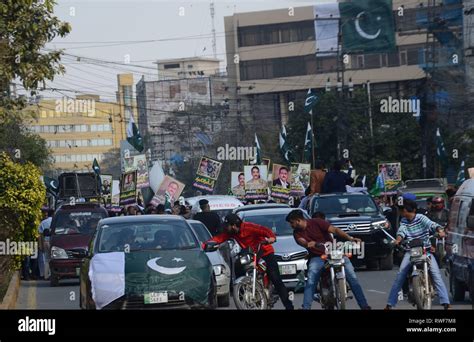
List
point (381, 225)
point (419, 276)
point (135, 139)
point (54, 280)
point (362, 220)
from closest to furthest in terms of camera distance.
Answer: point (419, 276) < point (54, 280) < point (381, 225) < point (362, 220) < point (135, 139)

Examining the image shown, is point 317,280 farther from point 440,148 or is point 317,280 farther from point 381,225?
point 440,148

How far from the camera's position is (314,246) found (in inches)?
663

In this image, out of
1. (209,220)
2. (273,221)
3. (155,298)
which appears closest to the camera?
(155,298)

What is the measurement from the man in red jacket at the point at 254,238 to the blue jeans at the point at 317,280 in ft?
1.82

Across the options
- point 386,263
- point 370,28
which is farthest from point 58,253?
point 370,28

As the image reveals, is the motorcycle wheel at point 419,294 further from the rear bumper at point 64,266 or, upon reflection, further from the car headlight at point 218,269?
the rear bumper at point 64,266

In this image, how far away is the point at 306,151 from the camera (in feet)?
197

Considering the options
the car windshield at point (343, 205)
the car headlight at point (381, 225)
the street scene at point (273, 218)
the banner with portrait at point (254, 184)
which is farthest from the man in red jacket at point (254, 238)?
the banner with portrait at point (254, 184)

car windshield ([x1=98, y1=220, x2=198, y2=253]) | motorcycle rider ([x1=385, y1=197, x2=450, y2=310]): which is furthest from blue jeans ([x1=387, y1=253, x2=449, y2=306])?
car windshield ([x1=98, y1=220, x2=198, y2=253])

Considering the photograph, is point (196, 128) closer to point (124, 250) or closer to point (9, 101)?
point (9, 101)

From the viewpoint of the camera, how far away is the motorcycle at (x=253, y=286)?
56.1 feet

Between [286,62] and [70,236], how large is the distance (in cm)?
7158
